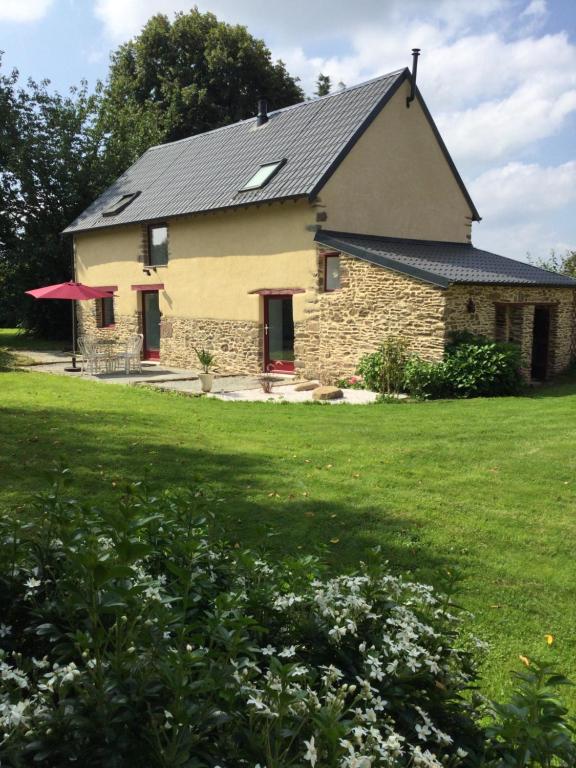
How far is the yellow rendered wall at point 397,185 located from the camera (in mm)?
16234

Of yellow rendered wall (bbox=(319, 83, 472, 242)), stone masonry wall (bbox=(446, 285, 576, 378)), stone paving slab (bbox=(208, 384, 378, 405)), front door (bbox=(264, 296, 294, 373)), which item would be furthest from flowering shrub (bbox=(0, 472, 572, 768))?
front door (bbox=(264, 296, 294, 373))

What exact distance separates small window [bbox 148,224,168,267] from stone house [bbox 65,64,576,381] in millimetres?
51

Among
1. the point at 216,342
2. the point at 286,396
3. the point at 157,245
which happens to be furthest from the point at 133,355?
the point at 286,396

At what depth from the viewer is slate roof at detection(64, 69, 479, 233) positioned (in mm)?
16188

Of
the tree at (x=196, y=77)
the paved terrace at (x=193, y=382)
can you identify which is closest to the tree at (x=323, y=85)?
the tree at (x=196, y=77)

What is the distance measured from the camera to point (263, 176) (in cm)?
1719

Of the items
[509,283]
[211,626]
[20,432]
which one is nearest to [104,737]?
[211,626]

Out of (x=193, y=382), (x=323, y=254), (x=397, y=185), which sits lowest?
(x=193, y=382)

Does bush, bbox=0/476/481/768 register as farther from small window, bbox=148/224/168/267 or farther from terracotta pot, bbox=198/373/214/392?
small window, bbox=148/224/168/267

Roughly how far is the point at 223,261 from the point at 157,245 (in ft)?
11.5

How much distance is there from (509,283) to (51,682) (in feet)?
48.0

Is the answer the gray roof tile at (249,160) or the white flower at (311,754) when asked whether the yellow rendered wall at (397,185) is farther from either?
the white flower at (311,754)

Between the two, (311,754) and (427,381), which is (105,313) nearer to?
(427,381)

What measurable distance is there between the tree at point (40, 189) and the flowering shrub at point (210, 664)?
2494 centimetres
